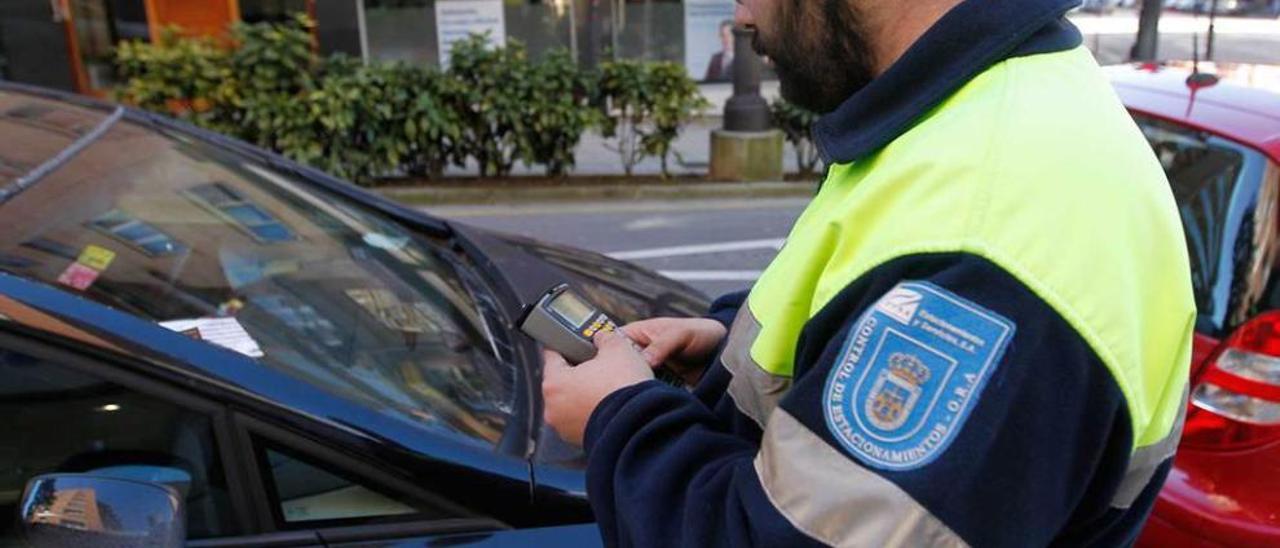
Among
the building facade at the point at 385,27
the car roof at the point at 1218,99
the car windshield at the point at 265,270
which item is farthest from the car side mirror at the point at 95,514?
the building facade at the point at 385,27

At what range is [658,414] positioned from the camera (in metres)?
1.04

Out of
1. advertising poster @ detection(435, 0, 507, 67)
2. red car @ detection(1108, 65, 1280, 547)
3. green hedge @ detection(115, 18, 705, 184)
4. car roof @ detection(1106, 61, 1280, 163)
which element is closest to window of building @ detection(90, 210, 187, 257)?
red car @ detection(1108, 65, 1280, 547)

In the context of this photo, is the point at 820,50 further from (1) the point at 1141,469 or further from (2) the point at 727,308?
(2) the point at 727,308

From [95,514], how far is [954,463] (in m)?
1.12

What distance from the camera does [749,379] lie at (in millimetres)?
1024

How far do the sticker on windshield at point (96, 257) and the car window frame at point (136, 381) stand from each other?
381mm

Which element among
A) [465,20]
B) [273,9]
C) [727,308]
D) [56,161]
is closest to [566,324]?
[727,308]

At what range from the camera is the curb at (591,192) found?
7562 millimetres

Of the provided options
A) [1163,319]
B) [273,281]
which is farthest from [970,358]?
[273,281]

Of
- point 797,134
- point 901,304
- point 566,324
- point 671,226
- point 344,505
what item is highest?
point 901,304

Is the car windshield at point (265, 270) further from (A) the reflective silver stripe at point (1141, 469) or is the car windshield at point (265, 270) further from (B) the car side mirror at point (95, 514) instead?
(A) the reflective silver stripe at point (1141, 469)

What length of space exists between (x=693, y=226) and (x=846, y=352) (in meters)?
6.10

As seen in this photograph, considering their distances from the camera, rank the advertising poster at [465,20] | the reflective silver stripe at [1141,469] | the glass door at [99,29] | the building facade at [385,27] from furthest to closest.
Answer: the advertising poster at [465,20] < the glass door at [99,29] < the building facade at [385,27] < the reflective silver stripe at [1141,469]

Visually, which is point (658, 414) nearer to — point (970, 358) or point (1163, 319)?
point (970, 358)
